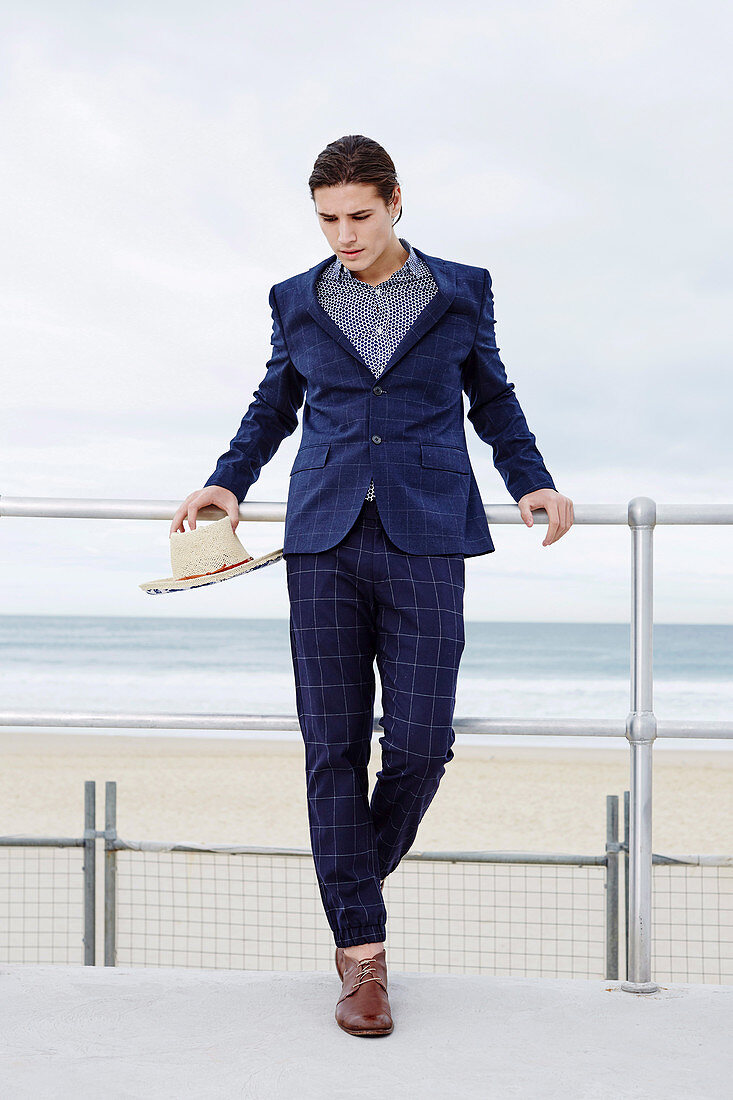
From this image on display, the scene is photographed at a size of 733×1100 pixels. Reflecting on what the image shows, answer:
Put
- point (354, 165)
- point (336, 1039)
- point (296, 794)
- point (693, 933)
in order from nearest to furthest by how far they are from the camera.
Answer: point (336, 1039)
point (354, 165)
point (693, 933)
point (296, 794)

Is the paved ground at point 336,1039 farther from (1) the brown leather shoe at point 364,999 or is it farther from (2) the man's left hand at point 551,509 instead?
(2) the man's left hand at point 551,509

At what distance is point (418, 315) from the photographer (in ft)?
5.64

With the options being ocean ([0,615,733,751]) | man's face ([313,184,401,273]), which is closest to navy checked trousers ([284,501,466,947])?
man's face ([313,184,401,273])

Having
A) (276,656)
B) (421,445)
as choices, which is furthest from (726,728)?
(276,656)

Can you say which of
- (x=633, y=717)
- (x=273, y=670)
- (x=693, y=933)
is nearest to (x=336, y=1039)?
(x=633, y=717)

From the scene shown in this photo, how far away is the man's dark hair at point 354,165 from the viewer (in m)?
1.60

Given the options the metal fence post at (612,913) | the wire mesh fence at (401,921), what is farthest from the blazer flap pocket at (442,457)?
the metal fence post at (612,913)

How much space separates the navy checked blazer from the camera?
1.63 metres

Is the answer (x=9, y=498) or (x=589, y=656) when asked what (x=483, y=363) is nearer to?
(x=9, y=498)

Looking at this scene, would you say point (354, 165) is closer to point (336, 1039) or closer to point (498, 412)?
point (498, 412)

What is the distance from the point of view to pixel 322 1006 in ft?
5.18

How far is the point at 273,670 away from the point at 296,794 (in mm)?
13544

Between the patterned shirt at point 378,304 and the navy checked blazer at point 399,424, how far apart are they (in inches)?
1.1

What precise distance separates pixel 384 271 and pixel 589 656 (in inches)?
992
